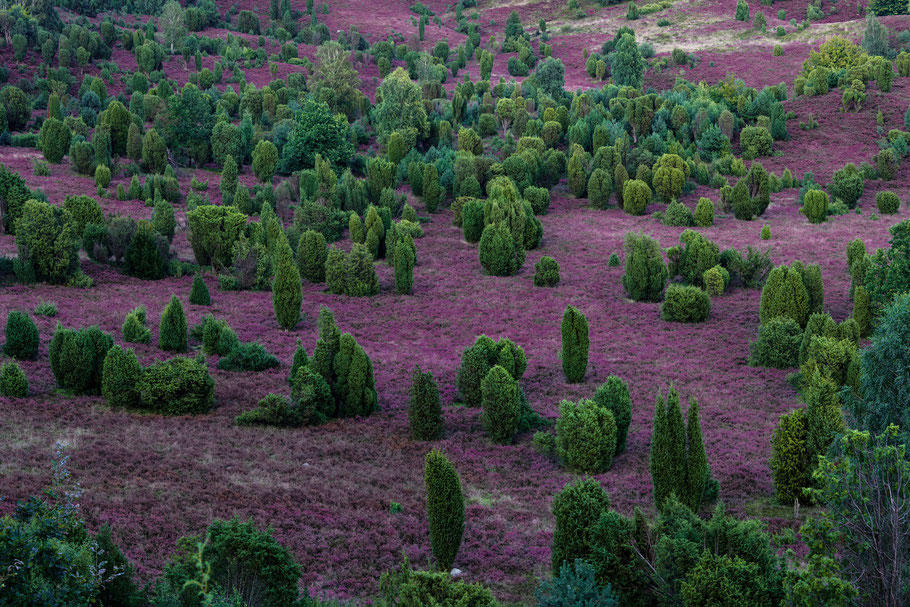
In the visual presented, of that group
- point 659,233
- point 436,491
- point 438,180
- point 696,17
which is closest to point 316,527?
point 436,491

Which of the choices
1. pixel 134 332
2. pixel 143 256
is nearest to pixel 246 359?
pixel 134 332

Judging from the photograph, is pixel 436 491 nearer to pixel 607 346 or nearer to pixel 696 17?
pixel 607 346

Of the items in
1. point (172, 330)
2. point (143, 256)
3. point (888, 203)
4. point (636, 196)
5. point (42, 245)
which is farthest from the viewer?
point (636, 196)

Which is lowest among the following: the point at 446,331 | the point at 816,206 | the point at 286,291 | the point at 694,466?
the point at 446,331

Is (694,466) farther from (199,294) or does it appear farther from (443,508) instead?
(199,294)

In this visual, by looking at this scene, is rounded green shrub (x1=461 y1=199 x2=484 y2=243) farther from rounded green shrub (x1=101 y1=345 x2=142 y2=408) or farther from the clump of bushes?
rounded green shrub (x1=101 y1=345 x2=142 y2=408)

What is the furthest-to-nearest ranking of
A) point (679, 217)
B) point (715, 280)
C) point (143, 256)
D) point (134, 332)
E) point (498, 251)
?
point (679, 217) → point (498, 251) → point (143, 256) → point (715, 280) → point (134, 332)

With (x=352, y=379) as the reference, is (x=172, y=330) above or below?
above

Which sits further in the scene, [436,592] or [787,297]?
[787,297]
